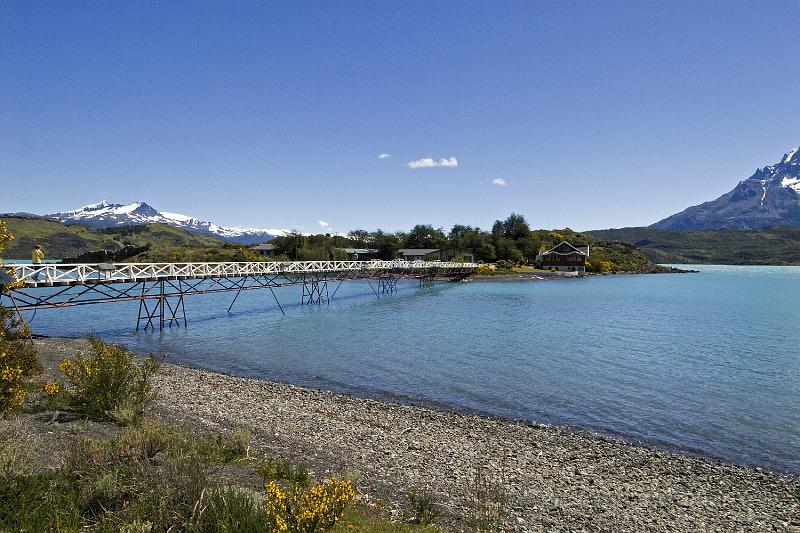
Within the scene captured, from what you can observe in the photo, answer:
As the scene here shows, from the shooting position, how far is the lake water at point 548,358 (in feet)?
58.2

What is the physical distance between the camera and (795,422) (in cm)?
1745

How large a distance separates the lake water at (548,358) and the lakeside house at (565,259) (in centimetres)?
7229

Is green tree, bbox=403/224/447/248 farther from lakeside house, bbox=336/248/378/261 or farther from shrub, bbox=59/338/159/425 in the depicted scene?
shrub, bbox=59/338/159/425

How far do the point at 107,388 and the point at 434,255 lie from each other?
125 meters

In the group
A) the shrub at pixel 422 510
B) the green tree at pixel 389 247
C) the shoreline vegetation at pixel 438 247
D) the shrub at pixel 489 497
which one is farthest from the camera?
the green tree at pixel 389 247

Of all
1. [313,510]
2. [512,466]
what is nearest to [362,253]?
[512,466]

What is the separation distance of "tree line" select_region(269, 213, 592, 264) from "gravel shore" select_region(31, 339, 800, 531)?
355ft

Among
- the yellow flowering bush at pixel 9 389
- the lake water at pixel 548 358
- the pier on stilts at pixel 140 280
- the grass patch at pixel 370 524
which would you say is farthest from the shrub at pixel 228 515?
the lake water at pixel 548 358

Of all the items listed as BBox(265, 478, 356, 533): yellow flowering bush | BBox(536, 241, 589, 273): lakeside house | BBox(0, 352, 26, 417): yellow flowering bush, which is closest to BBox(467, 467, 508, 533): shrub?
BBox(265, 478, 356, 533): yellow flowering bush

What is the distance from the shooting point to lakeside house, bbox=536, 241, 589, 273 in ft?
422

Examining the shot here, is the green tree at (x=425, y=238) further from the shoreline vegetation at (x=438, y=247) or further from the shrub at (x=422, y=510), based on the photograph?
the shrub at (x=422, y=510)

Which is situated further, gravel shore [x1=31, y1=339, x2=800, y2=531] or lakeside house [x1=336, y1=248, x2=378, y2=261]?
lakeside house [x1=336, y1=248, x2=378, y2=261]

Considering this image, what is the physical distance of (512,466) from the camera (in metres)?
12.9

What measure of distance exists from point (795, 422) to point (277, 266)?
1897 inches
